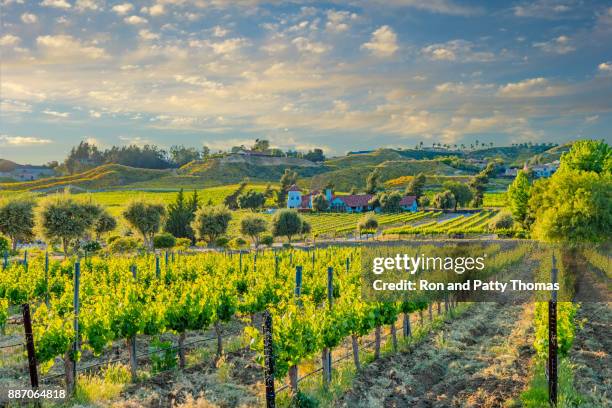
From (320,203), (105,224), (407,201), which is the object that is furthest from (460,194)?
(105,224)

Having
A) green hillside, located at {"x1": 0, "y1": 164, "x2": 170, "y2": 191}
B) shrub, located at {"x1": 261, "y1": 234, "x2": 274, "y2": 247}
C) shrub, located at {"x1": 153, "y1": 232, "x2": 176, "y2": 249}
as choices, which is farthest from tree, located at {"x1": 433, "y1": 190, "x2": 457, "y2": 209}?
green hillside, located at {"x1": 0, "y1": 164, "x2": 170, "y2": 191}

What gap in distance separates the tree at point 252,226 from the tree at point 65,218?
17.8 m

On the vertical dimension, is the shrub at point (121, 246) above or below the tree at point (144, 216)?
below

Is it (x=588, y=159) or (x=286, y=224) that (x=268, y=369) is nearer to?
(x=588, y=159)

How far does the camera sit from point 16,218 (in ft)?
171

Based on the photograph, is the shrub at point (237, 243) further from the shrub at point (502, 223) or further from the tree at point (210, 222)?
the shrub at point (502, 223)

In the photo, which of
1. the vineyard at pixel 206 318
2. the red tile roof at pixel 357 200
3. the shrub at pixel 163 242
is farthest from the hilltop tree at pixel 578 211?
the red tile roof at pixel 357 200

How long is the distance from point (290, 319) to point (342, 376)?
240cm

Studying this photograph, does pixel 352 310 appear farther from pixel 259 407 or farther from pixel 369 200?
pixel 369 200

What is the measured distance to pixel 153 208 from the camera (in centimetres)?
5769

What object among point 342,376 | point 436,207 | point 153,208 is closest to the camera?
point 342,376

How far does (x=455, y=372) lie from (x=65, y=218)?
44.5 m

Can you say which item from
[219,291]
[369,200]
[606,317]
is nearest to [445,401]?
[219,291]

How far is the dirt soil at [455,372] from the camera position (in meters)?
10.5
